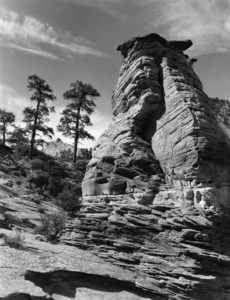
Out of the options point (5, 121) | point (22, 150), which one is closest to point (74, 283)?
point (22, 150)

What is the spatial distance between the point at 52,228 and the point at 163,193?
5.93m

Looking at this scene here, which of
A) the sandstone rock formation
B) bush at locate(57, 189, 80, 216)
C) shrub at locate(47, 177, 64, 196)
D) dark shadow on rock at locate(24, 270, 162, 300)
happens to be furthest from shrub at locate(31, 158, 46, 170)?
dark shadow on rock at locate(24, 270, 162, 300)

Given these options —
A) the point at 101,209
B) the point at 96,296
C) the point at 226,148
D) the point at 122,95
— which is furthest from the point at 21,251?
the point at 122,95

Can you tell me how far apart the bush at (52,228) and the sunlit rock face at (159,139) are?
208 cm

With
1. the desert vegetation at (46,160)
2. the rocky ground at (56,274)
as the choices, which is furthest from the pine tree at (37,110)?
the rocky ground at (56,274)

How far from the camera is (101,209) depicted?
13891 millimetres

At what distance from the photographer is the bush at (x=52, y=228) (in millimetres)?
14034

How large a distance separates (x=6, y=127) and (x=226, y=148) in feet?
126

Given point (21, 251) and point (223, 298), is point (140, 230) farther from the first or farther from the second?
point (21, 251)

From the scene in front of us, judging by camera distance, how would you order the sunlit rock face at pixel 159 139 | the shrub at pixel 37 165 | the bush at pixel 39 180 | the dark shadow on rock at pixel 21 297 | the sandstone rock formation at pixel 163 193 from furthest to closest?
the shrub at pixel 37 165 → the bush at pixel 39 180 → the sunlit rock face at pixel 159 139 → the sandstone rock formation at pixel 163 193 → the dark shadow on rock at pixel 21 297

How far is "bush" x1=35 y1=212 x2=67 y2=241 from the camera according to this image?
1403cm

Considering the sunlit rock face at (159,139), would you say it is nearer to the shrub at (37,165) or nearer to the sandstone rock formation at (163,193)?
the sandstone rock formation at (163,193)

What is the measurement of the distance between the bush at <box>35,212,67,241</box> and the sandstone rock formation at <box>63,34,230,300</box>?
898 millimetres

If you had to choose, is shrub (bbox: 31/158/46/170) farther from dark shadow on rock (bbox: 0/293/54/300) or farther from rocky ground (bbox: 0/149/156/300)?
dark shadow on rock (bbox: 0/293/54/300)
